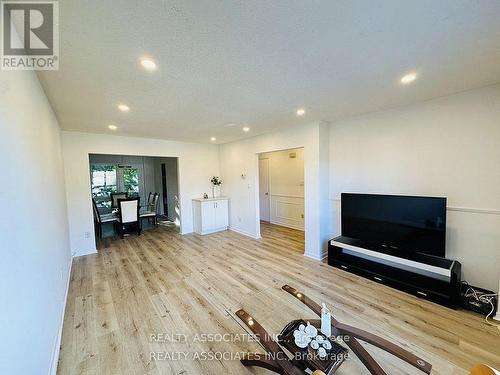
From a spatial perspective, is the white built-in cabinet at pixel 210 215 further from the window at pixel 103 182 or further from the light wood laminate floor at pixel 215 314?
the window at pixel 103 182

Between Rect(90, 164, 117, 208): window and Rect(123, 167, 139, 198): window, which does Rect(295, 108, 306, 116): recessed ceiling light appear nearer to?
Rect(123, 167, 139, 198): window

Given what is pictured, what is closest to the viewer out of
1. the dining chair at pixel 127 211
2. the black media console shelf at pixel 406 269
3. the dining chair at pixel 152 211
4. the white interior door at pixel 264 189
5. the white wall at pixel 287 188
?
the black media console shelf at pixel 406 269

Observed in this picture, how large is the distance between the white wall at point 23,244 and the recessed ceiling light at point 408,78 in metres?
3.08

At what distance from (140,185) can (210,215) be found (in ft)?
13.4

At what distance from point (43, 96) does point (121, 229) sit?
3.71 m

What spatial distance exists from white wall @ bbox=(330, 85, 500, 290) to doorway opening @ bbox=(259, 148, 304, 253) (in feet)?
8.13

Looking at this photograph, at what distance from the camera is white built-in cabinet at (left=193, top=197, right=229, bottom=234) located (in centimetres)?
534

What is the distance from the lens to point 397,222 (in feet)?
9.02

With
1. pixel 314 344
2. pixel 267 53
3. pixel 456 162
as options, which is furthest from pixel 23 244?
pixel 456 162

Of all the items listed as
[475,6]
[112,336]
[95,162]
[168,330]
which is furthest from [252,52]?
[95,162]

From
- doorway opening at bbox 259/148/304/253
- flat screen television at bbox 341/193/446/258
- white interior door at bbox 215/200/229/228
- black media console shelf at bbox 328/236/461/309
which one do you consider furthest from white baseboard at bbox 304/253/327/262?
white interior door at bbox 215/200/229/228

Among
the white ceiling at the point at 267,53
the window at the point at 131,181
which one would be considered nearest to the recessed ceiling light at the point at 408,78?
the white ceiling at the point at 267,53
